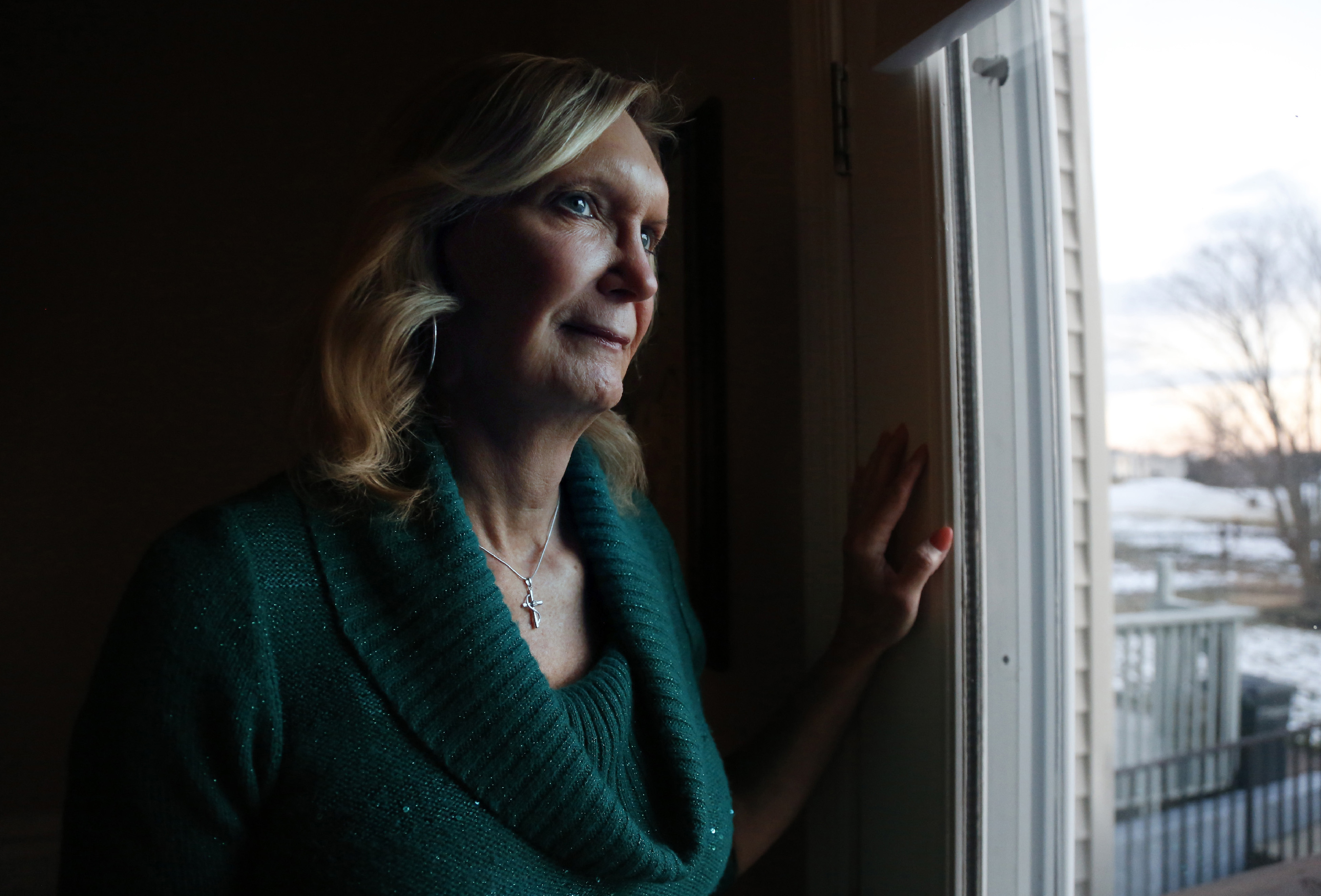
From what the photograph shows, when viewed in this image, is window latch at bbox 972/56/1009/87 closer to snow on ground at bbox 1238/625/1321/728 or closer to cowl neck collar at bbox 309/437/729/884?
snow on ground at bbox 1238/625/1321/728

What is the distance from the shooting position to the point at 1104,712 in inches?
31.3

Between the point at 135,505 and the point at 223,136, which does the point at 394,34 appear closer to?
the point at 223,136

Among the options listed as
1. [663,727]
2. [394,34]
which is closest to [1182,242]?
[663,727]

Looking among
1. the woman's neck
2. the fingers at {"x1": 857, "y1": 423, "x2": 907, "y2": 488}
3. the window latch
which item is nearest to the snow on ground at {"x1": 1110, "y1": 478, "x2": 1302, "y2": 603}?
the fingers at {"x1": 857, "y1": 423, "x2": 907, "y2": 488}

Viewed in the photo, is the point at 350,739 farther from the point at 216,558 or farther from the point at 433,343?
the point at 433,343

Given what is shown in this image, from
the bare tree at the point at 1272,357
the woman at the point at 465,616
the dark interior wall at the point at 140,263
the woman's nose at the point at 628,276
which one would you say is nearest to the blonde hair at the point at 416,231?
the woman at the point at 465,616

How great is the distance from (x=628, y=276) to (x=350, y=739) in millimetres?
532

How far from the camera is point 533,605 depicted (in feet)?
3.02

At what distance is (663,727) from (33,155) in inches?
94.6

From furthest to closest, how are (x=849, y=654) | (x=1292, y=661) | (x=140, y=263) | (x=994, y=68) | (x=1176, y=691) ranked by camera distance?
1. (x=140, y=263)
2. (x=849, y=654)
3. (x=994, y=68)
4. (x=1176, y=691)
5. (x=1292, y=661)

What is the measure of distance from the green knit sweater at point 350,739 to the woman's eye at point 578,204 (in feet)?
0.97

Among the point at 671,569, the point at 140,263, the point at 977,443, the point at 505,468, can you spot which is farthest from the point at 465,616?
the point at 140,263

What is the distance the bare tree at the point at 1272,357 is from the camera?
577 millimetres

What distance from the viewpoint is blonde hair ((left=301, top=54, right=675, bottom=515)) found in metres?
0.83
